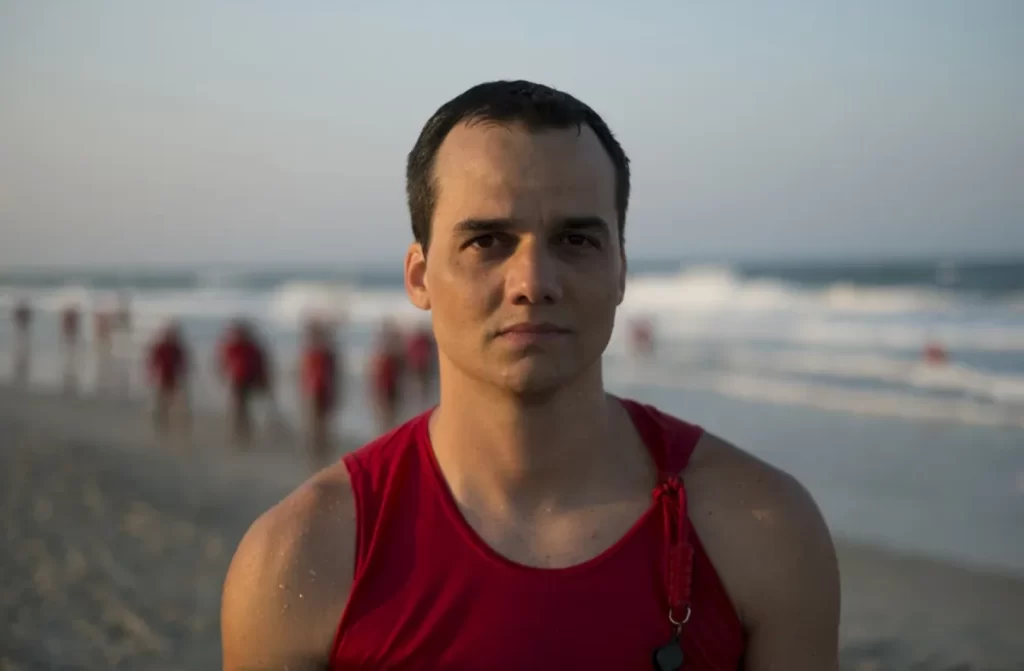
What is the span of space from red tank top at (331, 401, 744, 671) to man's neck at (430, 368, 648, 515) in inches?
5.0

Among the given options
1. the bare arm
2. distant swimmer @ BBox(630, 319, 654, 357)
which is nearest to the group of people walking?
distant swimmer @ BBox(630, 319, 654, 357)

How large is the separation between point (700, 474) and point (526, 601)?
1.59 ft

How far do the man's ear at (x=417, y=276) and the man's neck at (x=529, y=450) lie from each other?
8.0 inches

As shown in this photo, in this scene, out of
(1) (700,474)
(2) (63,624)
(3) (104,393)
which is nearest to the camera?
(1) (700,474)

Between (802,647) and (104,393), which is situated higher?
(802,647)

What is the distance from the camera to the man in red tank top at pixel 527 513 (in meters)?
1.85

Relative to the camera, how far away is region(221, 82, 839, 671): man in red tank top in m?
1.85

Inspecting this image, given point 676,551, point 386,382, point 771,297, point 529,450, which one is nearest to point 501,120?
point 529,450

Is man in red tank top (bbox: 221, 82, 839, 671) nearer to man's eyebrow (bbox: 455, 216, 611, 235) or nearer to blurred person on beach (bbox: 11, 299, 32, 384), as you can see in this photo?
man's eyebrow (bbox: 455, 216, 611, 235)

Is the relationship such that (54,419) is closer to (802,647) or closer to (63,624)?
(63,624)

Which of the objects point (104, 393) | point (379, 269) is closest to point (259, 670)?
point (104, 393)

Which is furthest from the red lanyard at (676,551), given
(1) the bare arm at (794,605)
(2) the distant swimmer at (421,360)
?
(2) the distant swimmer at (421,360)

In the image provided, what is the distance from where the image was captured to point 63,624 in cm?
648

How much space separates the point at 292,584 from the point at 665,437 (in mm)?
852
